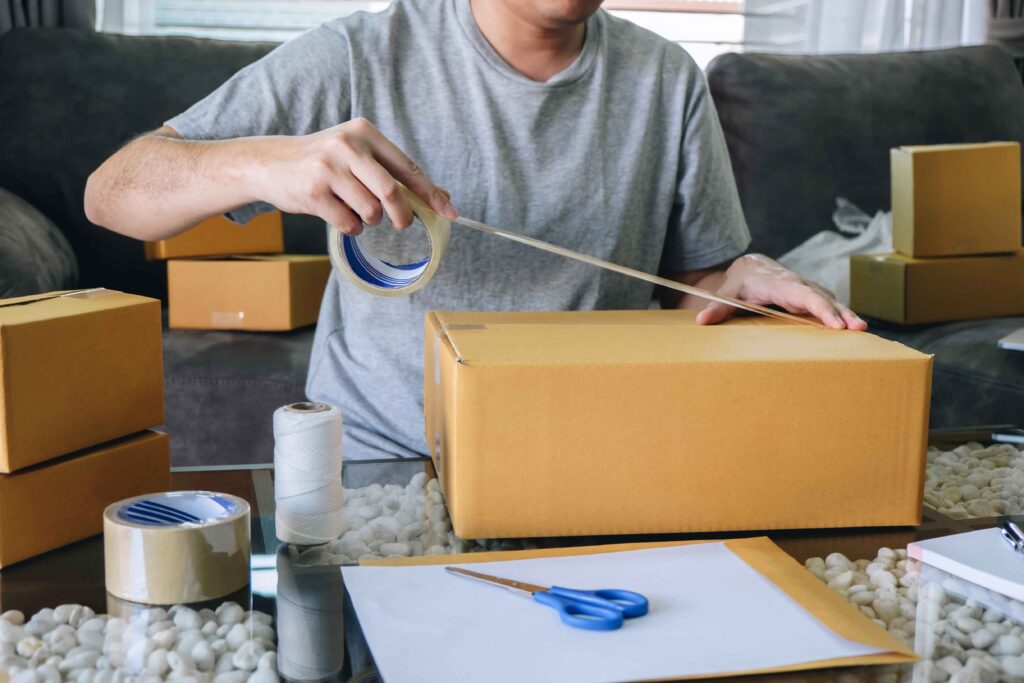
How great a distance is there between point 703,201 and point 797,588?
787mm

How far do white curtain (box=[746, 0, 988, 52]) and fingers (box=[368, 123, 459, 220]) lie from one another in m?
2.71

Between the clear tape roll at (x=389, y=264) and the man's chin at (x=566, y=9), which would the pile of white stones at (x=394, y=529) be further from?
the man's chin at (x=566, y=9)

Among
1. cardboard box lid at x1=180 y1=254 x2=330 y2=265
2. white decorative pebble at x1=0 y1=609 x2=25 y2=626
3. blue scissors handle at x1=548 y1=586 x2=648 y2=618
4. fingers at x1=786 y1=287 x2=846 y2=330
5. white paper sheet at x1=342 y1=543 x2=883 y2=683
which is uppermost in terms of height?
fingers at x1=786 y1=287 x2=846 y2=330

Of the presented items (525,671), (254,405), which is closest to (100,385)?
(525,671)

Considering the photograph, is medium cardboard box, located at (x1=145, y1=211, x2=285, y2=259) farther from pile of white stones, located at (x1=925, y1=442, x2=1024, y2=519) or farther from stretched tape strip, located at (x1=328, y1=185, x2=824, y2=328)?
pile of white stones, located at (x1=925, y1=442, x2=1024, y2=519)

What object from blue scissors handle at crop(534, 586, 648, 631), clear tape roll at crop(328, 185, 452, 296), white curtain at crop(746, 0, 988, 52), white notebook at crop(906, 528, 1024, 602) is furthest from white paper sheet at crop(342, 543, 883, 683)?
white curtain at crop(746, 0, 988, 52)

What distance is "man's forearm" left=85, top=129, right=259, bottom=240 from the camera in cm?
104

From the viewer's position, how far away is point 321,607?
2.20ft

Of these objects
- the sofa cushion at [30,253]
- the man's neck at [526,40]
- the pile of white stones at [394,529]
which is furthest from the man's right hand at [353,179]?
the sofa cushion at [30,253]

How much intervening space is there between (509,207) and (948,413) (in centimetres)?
103

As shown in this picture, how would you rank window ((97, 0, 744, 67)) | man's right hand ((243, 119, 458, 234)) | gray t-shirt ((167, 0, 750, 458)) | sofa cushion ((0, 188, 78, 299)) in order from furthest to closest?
window ((97, 0, 744, 67)) → sofa cushion ((0, 188, 78, 299)) → gray t-shirt ((167, 0, 750, 458)) → man's right hand ((243, 119, 458, 234))

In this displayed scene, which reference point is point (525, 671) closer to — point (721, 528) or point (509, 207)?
point (721, 528)

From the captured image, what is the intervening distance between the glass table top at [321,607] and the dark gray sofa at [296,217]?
1067 mm

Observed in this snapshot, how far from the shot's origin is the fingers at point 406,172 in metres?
0.88
